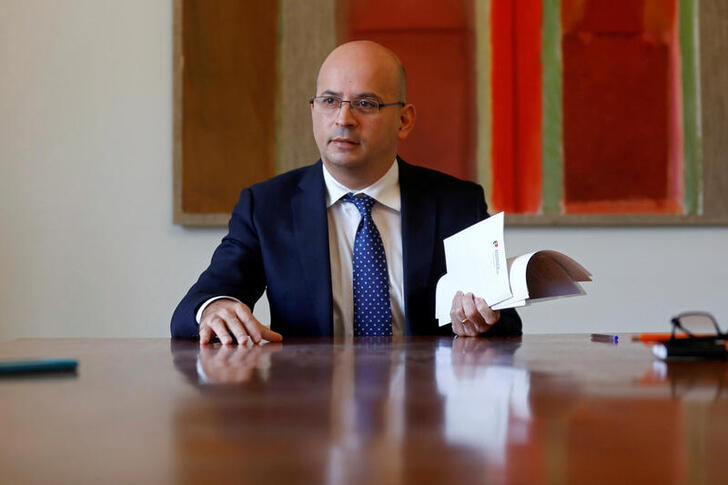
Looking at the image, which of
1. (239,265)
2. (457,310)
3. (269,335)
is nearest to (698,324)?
(457,310)

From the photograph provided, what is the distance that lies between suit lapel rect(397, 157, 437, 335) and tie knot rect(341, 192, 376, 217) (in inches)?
3.7

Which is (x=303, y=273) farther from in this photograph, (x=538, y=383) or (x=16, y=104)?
(x=16, y=104)

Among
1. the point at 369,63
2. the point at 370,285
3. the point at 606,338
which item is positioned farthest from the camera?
the point at 369,63

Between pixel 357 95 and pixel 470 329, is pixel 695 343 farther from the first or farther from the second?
pixel 357 95

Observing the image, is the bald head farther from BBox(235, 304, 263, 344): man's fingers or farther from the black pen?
the black pen

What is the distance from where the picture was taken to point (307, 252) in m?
2.02

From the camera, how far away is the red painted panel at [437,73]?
2.97 metres

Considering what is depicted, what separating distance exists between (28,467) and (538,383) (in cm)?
53

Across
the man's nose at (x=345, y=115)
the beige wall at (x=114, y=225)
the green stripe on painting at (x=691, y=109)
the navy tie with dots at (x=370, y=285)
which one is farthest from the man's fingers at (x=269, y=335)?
the green stripe on painting at (x=691, y=109)

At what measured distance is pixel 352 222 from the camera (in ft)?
6.94

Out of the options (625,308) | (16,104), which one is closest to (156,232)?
(16,104)

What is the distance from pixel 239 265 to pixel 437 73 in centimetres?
136

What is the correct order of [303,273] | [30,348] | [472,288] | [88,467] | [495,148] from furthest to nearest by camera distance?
[495,148], [303,273], [472,288], [30,348], [88,467]

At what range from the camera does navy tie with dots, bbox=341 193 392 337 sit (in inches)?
77.5
